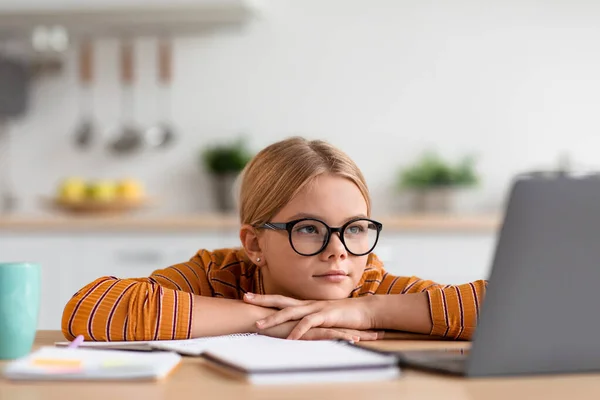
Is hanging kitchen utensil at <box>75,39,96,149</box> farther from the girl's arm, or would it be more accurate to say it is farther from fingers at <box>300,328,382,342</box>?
fingers at <box>300,328,382,342</box>

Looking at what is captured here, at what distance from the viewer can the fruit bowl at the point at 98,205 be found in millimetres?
3418

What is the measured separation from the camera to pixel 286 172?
55.3 inches

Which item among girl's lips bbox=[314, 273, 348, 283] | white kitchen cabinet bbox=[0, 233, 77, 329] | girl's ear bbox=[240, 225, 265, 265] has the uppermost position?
girl's ear bbox=[240, 225, 265, 265]

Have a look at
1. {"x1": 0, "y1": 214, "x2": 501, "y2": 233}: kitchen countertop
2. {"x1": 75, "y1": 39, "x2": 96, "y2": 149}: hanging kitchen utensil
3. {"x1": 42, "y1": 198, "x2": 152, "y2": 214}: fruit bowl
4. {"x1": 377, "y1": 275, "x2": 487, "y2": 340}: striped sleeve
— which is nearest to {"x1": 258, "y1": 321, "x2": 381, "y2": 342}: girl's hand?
{"x1": 377, "y1": 275, "x2": 487, "y2": 340}: striped sleeve

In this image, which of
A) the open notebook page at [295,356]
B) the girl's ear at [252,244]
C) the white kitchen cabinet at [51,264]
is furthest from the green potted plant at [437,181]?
the open notebook page at [295,356]

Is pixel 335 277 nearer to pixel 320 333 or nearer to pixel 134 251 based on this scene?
pixel 320 333

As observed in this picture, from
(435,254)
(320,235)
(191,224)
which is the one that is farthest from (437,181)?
(320,235)

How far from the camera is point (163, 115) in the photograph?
378cm

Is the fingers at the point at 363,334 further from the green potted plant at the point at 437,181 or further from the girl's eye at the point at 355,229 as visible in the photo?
the green potted plant at the point at 437,181

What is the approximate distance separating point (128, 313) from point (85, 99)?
110 inches

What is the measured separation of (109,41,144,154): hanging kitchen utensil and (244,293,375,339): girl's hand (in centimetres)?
265

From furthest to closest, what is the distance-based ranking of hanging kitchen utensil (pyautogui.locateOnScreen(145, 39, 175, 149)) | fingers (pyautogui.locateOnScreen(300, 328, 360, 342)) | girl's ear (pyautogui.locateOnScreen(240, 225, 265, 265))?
hanging kitchen utensil (pyautogui.locateOnScreen(145, 39, 175, 149)) → girl's ear (pyautogui.locateOnScreen(240, 225, 265, 265)) → fingers (pyautogui.locateOnScreen(300, 328, 360, 342))

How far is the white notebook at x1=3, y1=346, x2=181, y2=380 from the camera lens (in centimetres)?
82

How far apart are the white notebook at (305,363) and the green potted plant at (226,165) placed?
Answer: 105 inches
